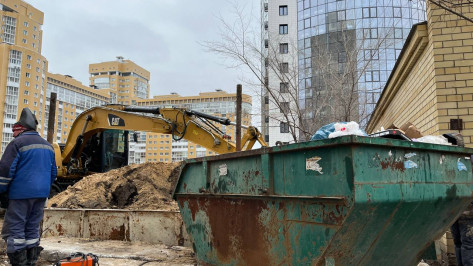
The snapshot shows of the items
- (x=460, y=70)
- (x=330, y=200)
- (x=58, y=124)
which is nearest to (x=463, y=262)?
(x=330, y=200)

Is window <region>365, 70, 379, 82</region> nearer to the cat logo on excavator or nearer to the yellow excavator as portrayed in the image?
the yellow excavator

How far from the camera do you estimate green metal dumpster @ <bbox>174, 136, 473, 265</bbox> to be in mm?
3023

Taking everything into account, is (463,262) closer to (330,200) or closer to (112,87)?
(330,200)

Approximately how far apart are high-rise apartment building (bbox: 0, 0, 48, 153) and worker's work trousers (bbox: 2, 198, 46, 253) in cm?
7905

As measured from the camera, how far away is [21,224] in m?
4.27

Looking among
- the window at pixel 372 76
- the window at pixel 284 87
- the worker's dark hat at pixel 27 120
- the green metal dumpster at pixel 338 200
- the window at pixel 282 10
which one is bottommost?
the green metal dumpster at pixel 338 200

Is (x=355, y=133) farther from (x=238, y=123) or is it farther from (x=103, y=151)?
(x=103, y=151)

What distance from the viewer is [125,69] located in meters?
139

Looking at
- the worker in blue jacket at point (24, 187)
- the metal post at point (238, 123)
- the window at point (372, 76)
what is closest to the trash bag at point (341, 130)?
the worker in blue jacket at point (24, 187)

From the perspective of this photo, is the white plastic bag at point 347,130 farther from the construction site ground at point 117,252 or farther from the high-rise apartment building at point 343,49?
the high-rise apartment building at point 343,49

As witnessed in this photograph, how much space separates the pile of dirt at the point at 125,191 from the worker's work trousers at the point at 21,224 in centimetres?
443

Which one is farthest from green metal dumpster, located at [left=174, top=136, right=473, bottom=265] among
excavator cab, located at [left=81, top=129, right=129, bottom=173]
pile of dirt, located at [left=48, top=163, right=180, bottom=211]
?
excavator cab, located at [left=81, top=129, right=129, bottom=173]

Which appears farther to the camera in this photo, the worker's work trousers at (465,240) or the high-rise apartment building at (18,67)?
the high-rise apartment building at (18,67)

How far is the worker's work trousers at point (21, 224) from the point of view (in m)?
4.19
